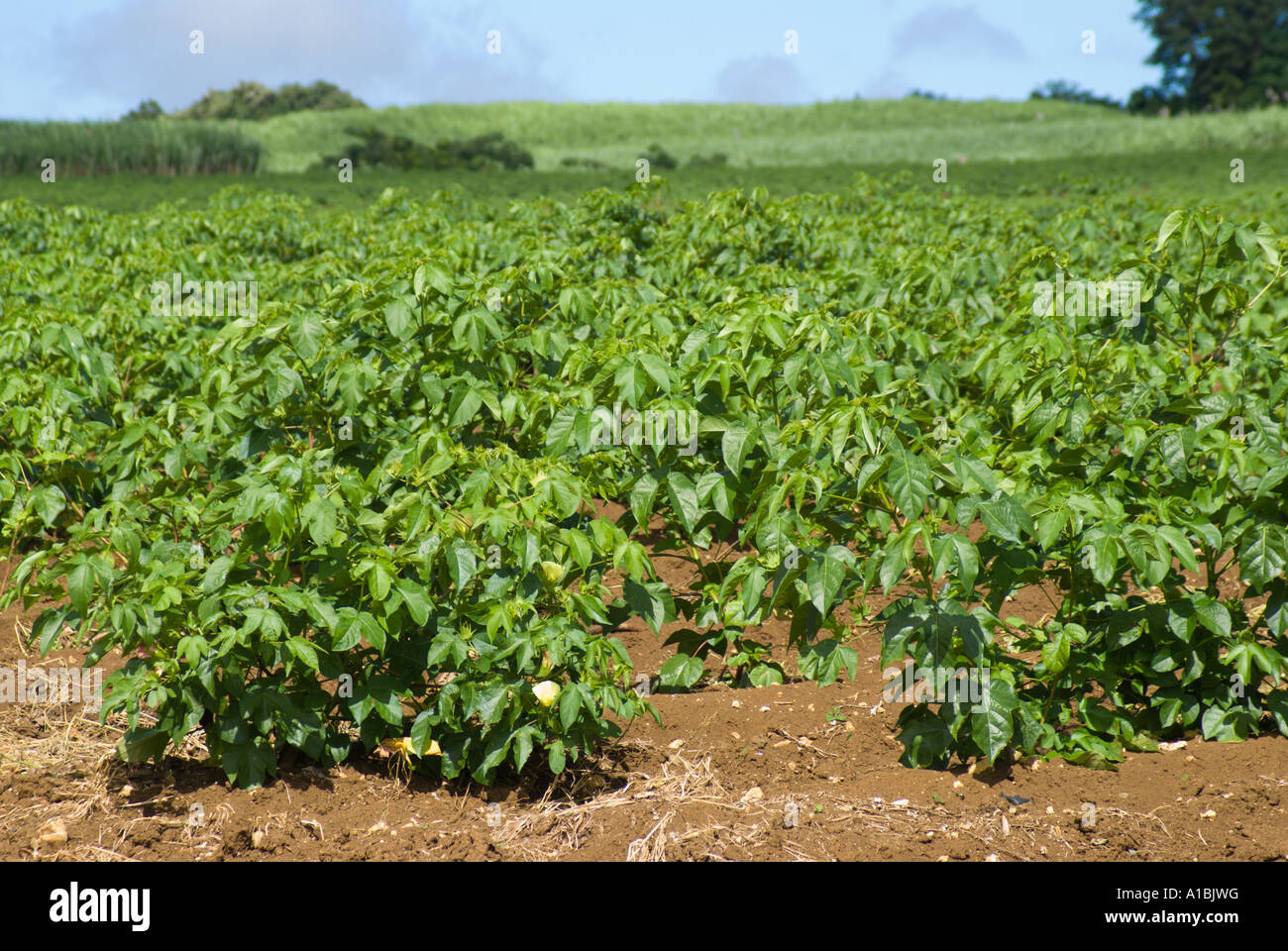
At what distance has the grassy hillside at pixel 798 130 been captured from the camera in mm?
38312

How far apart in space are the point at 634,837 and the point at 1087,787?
1.23 meters

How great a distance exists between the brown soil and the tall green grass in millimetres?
34750

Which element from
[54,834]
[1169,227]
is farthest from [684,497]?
[54,834]

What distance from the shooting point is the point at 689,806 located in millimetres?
2838

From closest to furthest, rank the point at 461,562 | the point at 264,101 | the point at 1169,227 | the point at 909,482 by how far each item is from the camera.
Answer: the point at 909,482, the point at 461,562, the point at 1169,227, the point at 264,101

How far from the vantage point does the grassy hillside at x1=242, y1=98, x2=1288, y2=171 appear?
38312 mm

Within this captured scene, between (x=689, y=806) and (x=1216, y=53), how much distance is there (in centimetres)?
6431

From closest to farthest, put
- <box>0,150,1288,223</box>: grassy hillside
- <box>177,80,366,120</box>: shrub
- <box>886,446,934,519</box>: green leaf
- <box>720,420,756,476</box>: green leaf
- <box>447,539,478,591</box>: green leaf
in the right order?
<box>886,446,934,519</box>: green leaf → <box>447,539,478,591</box>: green leaf → <box>720,420,756,476</box>: green leaf → <box>0,150,1288,223</box>: grassy hillside → <box>177,80,366,120</box>: shrub

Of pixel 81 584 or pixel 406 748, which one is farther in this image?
pixel 406 748

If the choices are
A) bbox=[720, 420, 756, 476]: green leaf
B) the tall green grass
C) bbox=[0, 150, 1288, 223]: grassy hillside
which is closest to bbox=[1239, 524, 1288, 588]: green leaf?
bbox=[720, 420, 756, 476]: green leaf

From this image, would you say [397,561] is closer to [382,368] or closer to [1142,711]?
[382,368]

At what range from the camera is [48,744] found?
327 cm

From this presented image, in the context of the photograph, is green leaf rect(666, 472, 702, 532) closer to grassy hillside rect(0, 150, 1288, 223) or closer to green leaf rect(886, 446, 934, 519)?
green leaf rect(886, 446, 934, 519)

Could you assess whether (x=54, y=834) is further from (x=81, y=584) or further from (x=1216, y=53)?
(x=1216, y=53)
